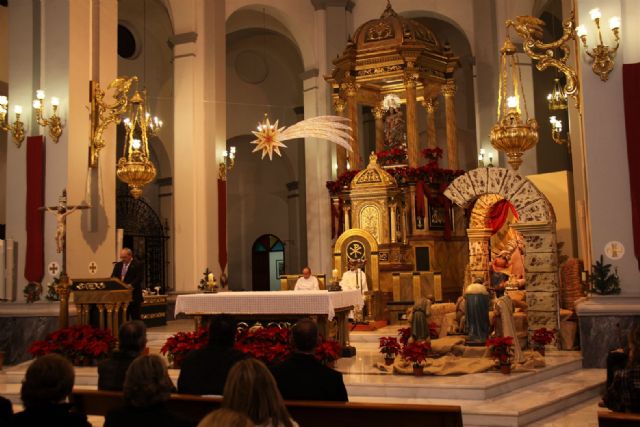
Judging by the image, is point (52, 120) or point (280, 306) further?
point (52, 120)

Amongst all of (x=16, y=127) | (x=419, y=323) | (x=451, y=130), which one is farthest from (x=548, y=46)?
(x=16, y=127)

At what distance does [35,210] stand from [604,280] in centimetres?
832

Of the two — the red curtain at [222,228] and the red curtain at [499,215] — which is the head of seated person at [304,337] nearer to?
the red curtain at [499,215]

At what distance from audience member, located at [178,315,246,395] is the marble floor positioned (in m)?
2.96

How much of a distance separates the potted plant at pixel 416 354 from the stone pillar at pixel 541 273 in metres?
3.08

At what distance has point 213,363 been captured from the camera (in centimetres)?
496

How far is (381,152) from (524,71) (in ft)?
12.8

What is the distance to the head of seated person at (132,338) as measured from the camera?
16.2 feet

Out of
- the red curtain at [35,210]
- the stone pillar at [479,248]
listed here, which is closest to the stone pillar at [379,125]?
the stone pillar at [479,248]

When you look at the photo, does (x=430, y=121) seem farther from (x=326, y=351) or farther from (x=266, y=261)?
(x=326, y=351)

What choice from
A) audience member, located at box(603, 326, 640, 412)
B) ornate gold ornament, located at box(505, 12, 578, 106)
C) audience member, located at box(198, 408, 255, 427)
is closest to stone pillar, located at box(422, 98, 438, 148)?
ornate gold ornament, located at box(505, 12, 578, 106)

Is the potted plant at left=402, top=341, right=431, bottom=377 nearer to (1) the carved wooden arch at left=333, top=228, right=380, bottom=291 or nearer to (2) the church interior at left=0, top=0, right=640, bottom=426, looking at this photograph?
(2) the church interior at left=0, top=0, right=640, bottom=426

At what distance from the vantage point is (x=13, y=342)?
448 inches

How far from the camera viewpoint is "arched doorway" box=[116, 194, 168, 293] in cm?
1916
